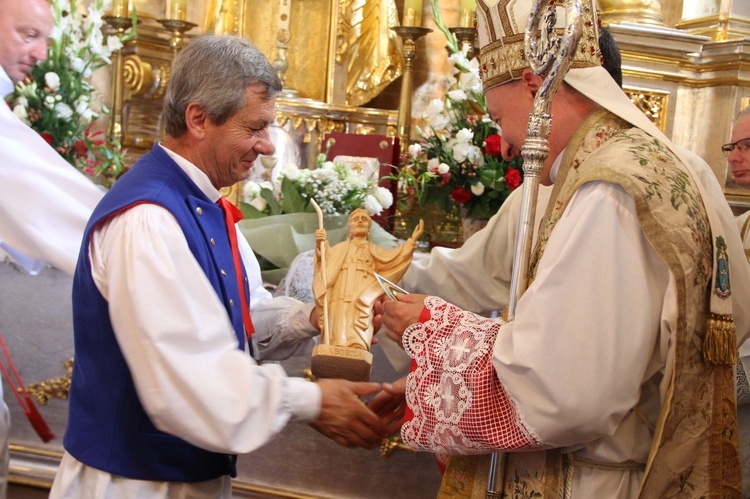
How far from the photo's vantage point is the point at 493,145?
12.2 feet

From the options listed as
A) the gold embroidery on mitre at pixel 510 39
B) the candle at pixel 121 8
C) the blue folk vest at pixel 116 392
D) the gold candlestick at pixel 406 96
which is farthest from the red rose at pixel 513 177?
the candle at pixel 121 8

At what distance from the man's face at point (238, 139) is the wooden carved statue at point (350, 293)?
0.36 meters

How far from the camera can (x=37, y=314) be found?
4.06 metres

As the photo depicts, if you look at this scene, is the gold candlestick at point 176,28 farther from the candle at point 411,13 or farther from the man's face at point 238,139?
the man's face at point 238,139

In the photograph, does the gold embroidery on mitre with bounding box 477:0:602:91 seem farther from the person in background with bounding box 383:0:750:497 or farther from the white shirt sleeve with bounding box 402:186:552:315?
the white shirt sleeve with bounding box 402:186:552:315

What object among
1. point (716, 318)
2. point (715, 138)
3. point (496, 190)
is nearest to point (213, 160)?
point (716, 318)

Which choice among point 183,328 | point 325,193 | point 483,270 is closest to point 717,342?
point 483,270

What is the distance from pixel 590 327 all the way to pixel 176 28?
415cm

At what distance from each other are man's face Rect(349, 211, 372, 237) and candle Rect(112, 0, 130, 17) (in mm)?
3588

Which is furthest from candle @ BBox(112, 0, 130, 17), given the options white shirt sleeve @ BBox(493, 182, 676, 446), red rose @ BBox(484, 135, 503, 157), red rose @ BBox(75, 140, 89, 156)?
white shirt sleeve @ BBox(493, 182, 676, 446)

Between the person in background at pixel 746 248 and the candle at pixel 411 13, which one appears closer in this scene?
the person in background at pixel 746 248

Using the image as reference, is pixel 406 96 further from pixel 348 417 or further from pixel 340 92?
pixel 348 417

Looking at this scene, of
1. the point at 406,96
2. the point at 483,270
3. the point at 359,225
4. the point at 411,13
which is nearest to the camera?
the point at 359,225

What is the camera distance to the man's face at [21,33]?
146 inches
